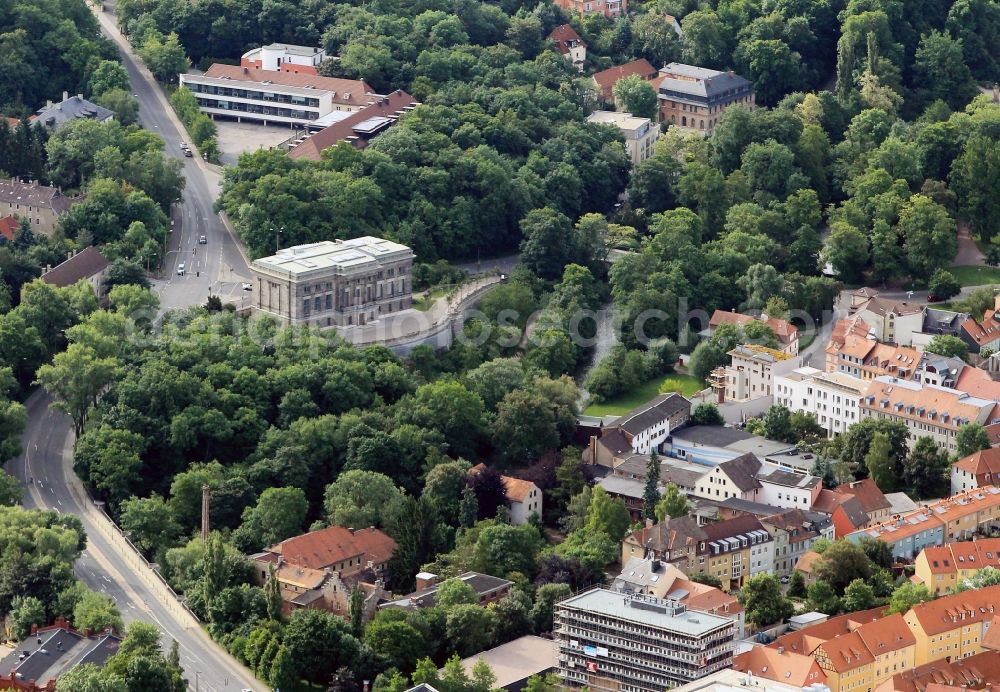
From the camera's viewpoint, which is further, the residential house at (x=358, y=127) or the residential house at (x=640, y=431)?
the residential house at (x=358, y=127)

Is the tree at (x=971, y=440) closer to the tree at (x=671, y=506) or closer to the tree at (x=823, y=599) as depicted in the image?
the tree at (x=671, y=506)

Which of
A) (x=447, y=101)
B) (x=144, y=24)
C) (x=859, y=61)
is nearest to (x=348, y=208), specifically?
(x=447, y=101)

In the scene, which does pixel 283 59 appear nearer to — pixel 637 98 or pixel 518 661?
pixel 637 98

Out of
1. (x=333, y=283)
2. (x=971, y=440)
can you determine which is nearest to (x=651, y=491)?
(x=971, y=440)

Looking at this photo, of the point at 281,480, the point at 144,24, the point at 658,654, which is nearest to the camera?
the point at 658,654

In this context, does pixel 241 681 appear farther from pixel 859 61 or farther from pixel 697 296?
pixel 859 61

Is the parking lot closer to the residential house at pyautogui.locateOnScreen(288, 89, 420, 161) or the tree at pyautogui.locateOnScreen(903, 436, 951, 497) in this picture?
the residential house at pyautogui.locateOnScreen(288, 89, 420, 161)

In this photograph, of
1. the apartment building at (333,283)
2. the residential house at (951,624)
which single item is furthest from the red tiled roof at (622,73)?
the residential house at (951,624)

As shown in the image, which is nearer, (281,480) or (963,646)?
(963,646)
